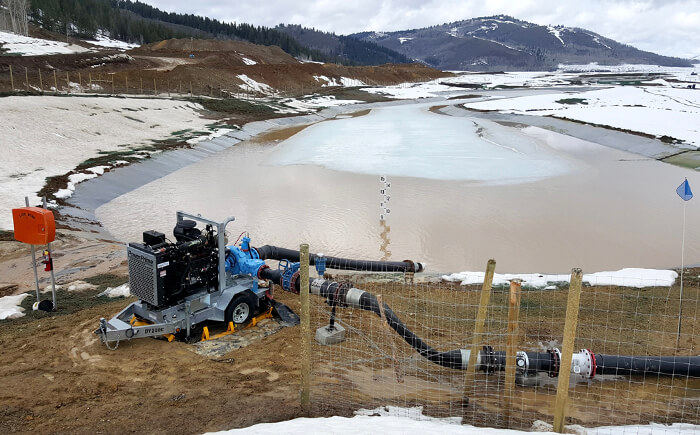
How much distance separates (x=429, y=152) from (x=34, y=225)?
23.1m

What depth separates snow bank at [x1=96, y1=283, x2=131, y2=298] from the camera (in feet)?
32.2

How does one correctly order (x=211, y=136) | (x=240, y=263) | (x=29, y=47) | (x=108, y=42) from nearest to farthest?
(x=240, y=263) < (x=211, y=136) < (x=29, y=47) < (x=108, y=42)

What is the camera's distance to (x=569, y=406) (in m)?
6.08

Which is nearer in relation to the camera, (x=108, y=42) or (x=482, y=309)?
(x=482, y=309)

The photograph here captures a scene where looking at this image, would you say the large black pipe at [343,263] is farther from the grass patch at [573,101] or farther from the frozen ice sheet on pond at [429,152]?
the grass patch at [573,101]

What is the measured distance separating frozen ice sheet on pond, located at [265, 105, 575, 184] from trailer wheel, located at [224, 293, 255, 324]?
1565 cm

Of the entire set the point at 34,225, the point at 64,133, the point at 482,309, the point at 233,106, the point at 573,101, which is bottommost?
the point at 482,309

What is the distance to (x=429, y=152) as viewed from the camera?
94.0ft

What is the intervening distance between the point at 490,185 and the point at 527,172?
3.78m

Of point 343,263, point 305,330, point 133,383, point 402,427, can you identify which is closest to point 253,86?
point 343,263

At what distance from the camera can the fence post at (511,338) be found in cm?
525

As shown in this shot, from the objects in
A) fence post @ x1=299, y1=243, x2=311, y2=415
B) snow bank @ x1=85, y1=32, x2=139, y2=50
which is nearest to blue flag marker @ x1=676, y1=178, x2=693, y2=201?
fence post @ x1=299, y1=243, x2=311, y2=415

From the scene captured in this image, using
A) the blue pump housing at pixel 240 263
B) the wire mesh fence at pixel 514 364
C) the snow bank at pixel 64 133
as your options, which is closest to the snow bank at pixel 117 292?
the blue pump housing at pixel 240 263

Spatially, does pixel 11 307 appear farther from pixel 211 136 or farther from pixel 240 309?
pixel 211 136
